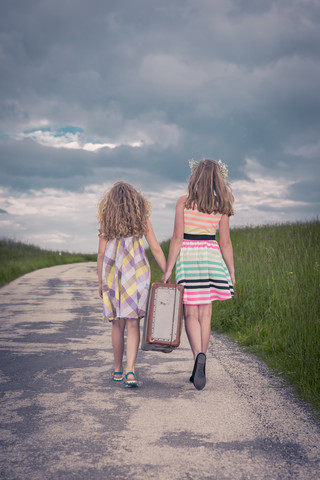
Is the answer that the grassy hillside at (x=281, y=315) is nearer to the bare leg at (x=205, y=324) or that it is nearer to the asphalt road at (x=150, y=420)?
the asphalt road at (x=150, y=420)

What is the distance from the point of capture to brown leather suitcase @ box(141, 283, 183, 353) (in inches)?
193

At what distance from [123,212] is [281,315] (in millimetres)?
2922

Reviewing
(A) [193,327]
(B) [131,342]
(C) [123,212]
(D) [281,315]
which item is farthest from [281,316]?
(C) [123,212]

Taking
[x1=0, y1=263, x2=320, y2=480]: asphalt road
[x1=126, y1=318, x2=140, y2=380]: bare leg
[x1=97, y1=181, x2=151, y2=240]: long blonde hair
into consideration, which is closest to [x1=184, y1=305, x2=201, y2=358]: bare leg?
[x1=0, y1=263, x2=320, y2=480]: asphalt road

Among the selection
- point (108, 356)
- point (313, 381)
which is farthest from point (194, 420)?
point (108, 356)

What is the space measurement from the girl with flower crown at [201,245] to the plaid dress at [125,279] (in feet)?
1.02

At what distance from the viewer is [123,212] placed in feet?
16.5

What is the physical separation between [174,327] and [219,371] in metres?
1.11

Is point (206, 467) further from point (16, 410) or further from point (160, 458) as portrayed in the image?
point (16, 410)

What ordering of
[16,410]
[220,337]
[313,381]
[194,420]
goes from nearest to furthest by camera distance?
[194,420], [16,410], [313,381], [220,337]

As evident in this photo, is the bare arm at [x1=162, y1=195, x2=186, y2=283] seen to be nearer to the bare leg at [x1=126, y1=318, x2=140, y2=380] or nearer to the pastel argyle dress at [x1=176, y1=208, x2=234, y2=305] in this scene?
the pastel argyle dress at [x1=176, y1=208, x2=234, y2=305]

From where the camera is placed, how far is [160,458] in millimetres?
3219

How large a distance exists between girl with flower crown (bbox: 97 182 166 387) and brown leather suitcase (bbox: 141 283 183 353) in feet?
0.52

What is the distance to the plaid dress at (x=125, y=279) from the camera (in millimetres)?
5031
